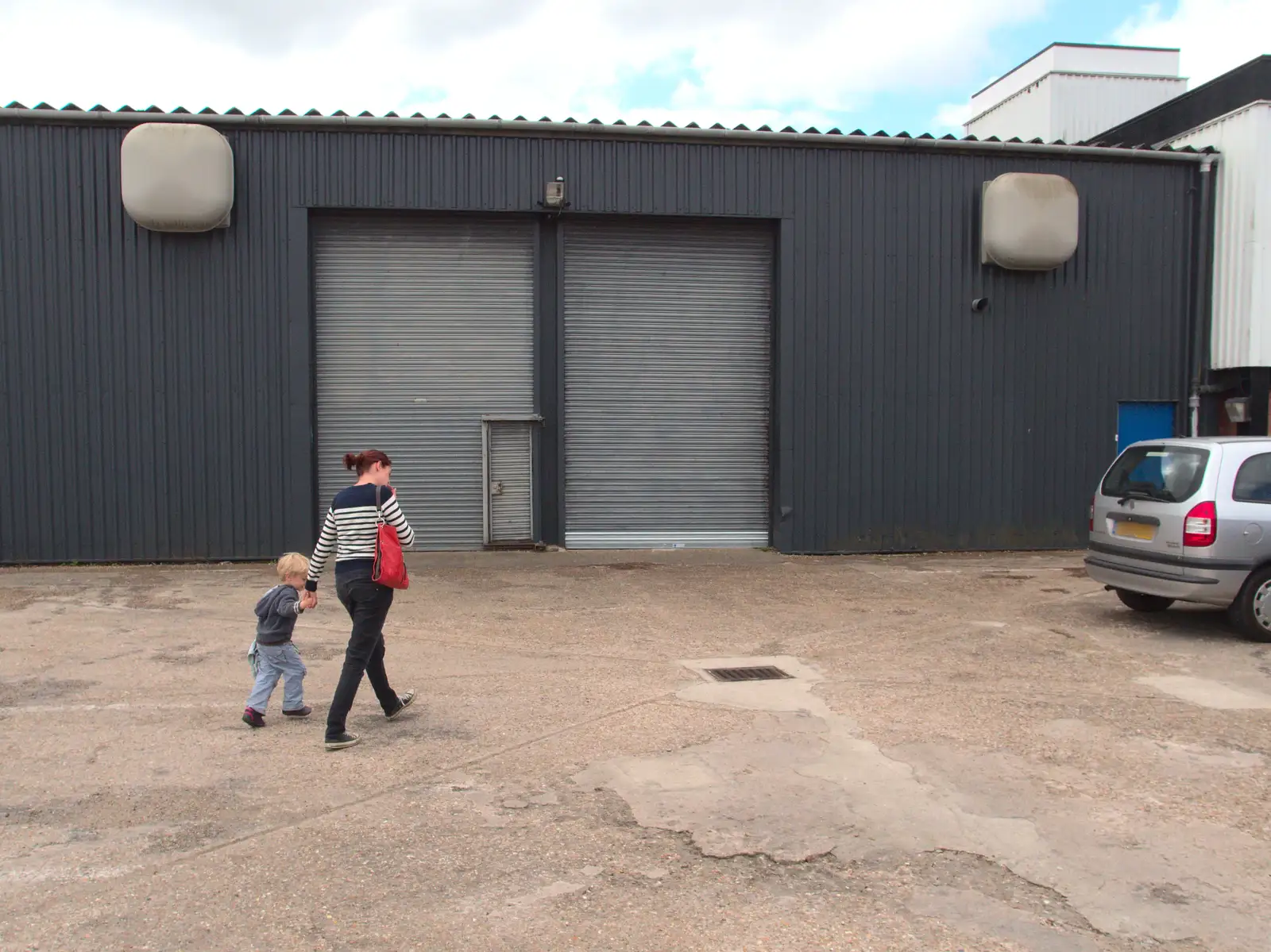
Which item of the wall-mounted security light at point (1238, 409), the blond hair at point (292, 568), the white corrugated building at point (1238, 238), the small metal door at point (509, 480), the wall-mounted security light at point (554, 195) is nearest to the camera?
the blond hair at point (292, 568)

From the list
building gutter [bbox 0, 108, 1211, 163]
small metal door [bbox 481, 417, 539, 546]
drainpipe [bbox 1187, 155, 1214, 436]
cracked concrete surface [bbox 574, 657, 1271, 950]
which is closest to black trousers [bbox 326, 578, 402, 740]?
cracked concrete surface [bbox 574, 657, 1271, 950]

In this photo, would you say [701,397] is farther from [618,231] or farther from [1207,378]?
[1207,378]

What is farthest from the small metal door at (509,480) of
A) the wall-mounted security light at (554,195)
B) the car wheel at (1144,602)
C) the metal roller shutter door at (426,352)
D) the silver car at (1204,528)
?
the silver car at (1204,528)

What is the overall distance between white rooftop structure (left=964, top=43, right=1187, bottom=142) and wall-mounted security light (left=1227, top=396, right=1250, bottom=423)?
619 cm

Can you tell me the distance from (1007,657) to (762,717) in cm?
264

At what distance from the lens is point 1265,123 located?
44.2ft

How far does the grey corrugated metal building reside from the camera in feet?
40.8

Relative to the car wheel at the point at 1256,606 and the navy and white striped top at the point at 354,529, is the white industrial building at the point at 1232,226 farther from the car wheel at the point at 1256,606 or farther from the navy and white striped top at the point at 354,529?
the navy and white striped top at the point at 354,529

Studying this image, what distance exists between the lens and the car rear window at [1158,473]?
8625mm

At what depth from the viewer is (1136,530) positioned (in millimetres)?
8953

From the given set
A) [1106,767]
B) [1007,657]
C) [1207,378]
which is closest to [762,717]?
[1106,767]

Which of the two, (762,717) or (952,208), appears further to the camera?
(952,208)

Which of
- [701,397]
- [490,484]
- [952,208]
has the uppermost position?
[952,208]

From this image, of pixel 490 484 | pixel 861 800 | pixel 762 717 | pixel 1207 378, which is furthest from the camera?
pixel 1207 378
